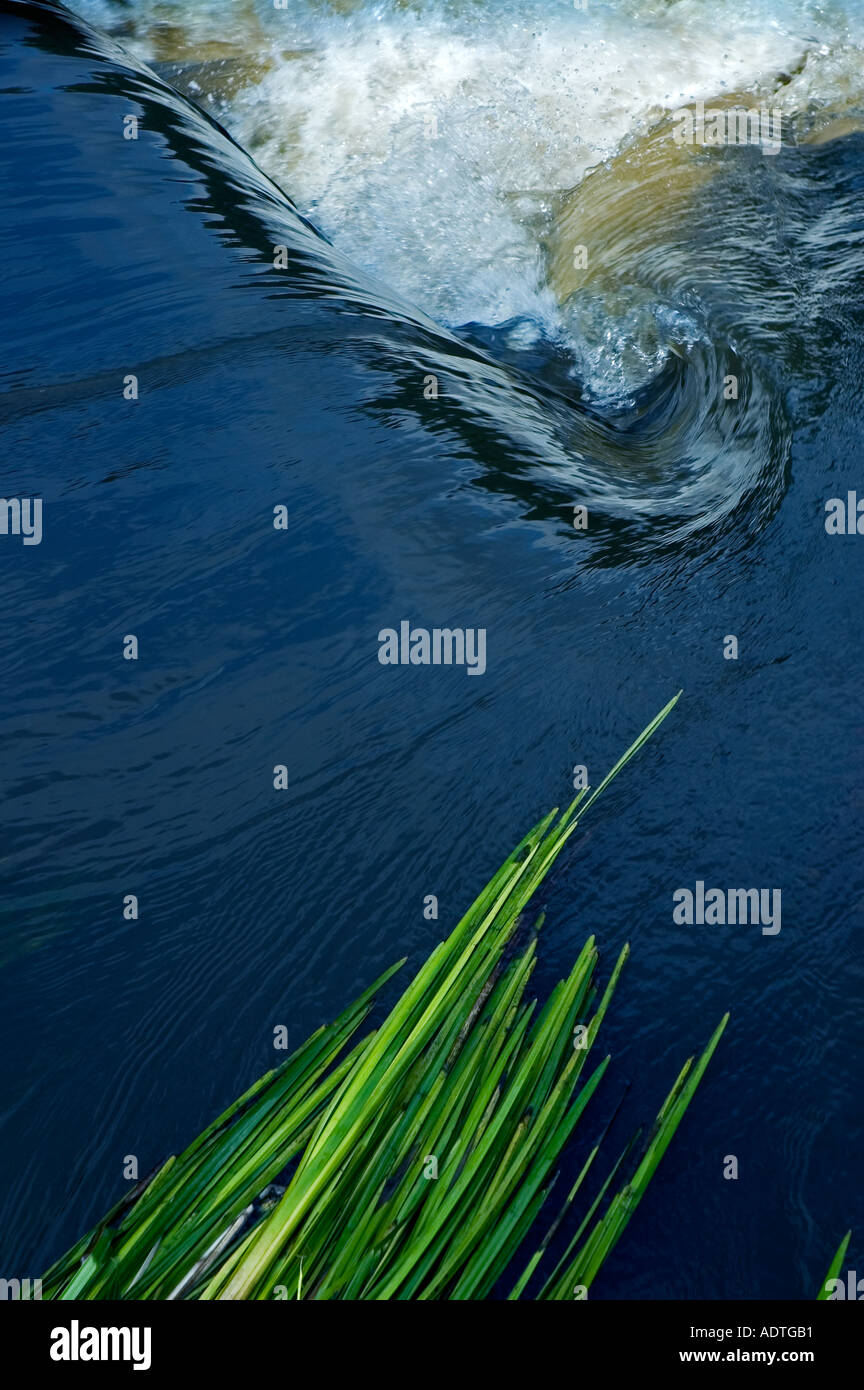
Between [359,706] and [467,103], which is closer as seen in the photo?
[359,706]

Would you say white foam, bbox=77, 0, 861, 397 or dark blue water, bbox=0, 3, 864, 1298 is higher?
white foam, bbox=77, 0, 861, 397

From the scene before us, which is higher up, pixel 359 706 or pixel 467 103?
pixel 467 103

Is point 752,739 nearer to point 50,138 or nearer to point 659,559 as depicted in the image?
point 659,559

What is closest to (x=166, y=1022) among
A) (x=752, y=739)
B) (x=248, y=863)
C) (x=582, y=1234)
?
(x=248, y=863)

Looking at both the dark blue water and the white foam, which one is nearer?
the dark blue water

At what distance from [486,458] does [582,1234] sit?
1.35 metres

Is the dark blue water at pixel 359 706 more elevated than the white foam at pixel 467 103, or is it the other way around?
the white foam at pixel 467 103

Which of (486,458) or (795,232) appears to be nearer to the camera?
(486,458)

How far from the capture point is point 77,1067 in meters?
1.35

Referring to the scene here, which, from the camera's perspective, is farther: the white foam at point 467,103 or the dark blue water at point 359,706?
the white foam at point 467,103

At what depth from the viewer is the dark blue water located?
1.35 metres

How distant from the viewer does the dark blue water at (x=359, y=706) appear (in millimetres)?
1350

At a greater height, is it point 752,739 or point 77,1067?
point 752,739

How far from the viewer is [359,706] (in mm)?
1688
